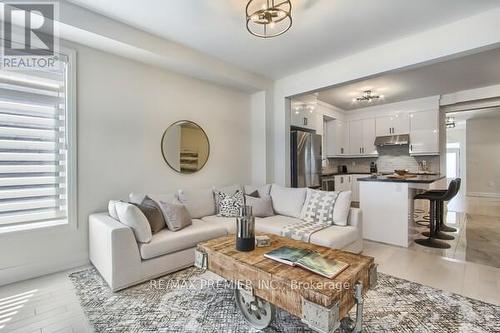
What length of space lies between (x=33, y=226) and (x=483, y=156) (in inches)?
465

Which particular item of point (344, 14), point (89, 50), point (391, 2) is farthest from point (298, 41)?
point (89, 50)

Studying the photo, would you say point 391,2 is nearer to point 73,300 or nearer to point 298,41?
point 298,41

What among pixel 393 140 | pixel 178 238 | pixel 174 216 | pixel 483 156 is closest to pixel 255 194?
pixel 174 216

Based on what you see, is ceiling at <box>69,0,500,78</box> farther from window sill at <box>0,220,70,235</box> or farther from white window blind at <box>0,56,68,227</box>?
window sill at <box>0,220,70,235</box>

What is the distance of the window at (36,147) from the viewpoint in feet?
8.21

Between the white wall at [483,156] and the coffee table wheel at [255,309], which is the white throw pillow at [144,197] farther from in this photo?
the white wall at [483,156]

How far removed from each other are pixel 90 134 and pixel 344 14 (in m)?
3.16

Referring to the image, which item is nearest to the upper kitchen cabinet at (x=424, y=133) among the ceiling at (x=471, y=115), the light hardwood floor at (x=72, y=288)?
the ceiling at (x=471, y=115)

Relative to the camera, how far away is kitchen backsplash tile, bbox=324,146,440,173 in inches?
240

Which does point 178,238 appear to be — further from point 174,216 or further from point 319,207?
point 319,207

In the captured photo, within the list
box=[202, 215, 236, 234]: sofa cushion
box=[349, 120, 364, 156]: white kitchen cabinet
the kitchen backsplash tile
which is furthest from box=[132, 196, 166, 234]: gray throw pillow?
box=[349, 120, 364, 156]: white kitchen cabinet

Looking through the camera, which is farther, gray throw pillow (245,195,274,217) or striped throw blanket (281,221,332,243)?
gray throw pillow (245,195,274,217)

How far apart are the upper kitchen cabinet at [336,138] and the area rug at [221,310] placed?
495 cm

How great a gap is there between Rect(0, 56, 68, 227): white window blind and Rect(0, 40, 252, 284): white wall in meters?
0.17
